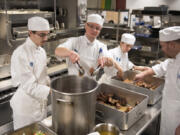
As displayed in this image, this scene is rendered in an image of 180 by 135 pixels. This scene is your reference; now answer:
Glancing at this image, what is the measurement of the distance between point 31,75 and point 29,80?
2.1 inches

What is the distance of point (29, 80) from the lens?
171 centimetres

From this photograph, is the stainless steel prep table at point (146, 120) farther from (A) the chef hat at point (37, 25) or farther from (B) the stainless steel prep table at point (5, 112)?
(B) the stainless steel prep table at point (5, 112)

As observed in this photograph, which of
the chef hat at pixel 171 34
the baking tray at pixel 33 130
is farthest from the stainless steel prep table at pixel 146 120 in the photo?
the chef hat at pixel 171 34

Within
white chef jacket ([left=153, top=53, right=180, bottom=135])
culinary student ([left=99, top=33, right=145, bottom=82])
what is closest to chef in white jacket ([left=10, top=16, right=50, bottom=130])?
white chef jacket ([left=153, top=53, right=180, bottom=135])

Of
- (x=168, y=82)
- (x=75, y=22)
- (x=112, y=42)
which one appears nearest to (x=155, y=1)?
(x=112, y=42)

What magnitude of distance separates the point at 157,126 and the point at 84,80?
1033 mm

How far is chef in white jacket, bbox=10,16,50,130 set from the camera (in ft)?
5.60

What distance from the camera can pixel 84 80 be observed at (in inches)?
54.5

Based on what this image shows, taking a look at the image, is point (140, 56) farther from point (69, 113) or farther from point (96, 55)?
point (69, 113)

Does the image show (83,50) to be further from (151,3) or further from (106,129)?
(151,3)

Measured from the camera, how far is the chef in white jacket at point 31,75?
1708mm

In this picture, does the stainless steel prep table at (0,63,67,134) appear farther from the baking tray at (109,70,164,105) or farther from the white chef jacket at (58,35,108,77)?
the baking tray at (109,70,164,105)

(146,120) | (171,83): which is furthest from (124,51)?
(146,120)

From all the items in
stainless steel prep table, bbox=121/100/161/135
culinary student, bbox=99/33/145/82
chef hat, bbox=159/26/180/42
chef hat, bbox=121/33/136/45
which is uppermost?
chef hat, bbox=159/26/180/42
